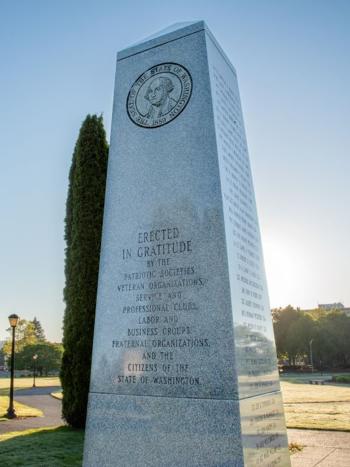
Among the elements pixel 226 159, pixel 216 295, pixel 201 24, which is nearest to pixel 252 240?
pixel 226 159

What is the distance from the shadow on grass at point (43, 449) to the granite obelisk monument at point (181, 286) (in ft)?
10.6

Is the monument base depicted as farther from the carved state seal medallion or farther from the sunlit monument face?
the sunlit monument face

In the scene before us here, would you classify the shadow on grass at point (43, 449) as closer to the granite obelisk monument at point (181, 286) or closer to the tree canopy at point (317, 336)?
the granite obelisk monument at point (181, 286)

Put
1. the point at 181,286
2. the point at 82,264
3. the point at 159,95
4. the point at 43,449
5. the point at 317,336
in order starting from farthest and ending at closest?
1. the point at 317,336
2. the point at 82,264
3. the point at 43,449
4. the point at 159,95
5. the point at 181,286

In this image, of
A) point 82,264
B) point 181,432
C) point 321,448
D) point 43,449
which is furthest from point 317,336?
point 181,432

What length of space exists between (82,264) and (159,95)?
7914 millimetres

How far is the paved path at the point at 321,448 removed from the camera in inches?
282

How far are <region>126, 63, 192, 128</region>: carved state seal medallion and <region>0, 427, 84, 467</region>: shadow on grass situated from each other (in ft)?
19.0

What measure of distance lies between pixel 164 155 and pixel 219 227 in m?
1.37

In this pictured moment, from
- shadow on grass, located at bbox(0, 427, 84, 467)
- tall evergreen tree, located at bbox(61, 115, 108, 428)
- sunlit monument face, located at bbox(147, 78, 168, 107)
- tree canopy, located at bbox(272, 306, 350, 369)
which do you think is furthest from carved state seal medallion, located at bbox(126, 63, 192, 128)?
tree canopy, located at bbox(272, 306, 350, 369)

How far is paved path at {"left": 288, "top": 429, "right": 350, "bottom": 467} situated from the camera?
717 cm

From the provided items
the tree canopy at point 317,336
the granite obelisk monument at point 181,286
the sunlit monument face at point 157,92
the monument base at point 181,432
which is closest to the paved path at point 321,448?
the granite obelisk monument at point 181,286

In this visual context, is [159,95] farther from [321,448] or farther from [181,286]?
[321,448]

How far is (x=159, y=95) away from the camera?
579 cm
